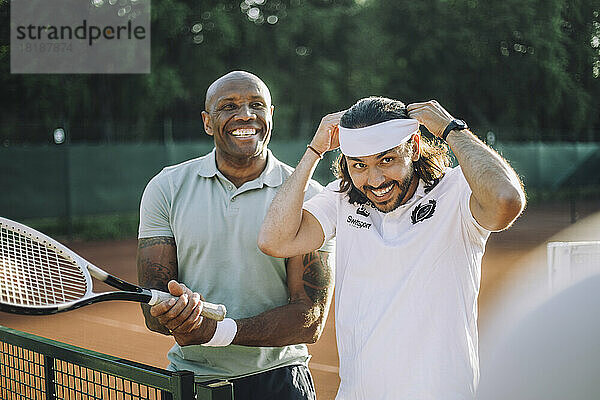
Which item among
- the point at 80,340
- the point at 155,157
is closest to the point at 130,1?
the point at 155,157

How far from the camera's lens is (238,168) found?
2766 millimetres

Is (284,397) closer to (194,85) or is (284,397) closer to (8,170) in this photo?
(8,170)

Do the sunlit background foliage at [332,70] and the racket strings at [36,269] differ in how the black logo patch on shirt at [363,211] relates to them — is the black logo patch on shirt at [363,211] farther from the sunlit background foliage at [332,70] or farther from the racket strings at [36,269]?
the sunlit background foliage at [332,70]

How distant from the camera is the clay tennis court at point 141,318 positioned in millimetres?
6657

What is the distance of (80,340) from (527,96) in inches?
703

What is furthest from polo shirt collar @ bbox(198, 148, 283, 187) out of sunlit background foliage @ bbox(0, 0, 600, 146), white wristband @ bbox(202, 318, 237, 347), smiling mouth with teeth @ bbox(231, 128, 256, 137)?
sunlit background foliage @ bbox(0, 0, 600, 146)

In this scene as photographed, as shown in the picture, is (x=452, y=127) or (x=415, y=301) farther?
(x=452, y=127)

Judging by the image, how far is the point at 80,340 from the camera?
291 inches

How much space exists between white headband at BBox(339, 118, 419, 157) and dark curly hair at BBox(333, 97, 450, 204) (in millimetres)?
25

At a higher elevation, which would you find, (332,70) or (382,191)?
(332,70)

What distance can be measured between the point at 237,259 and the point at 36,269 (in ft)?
2.07

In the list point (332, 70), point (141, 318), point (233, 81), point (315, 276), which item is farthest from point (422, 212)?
point (332, 70)

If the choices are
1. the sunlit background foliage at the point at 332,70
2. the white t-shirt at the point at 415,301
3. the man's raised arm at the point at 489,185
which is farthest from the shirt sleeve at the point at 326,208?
the sunlit background foliage at the point at 332,70

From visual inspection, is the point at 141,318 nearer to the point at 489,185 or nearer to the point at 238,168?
the point at 238,168
